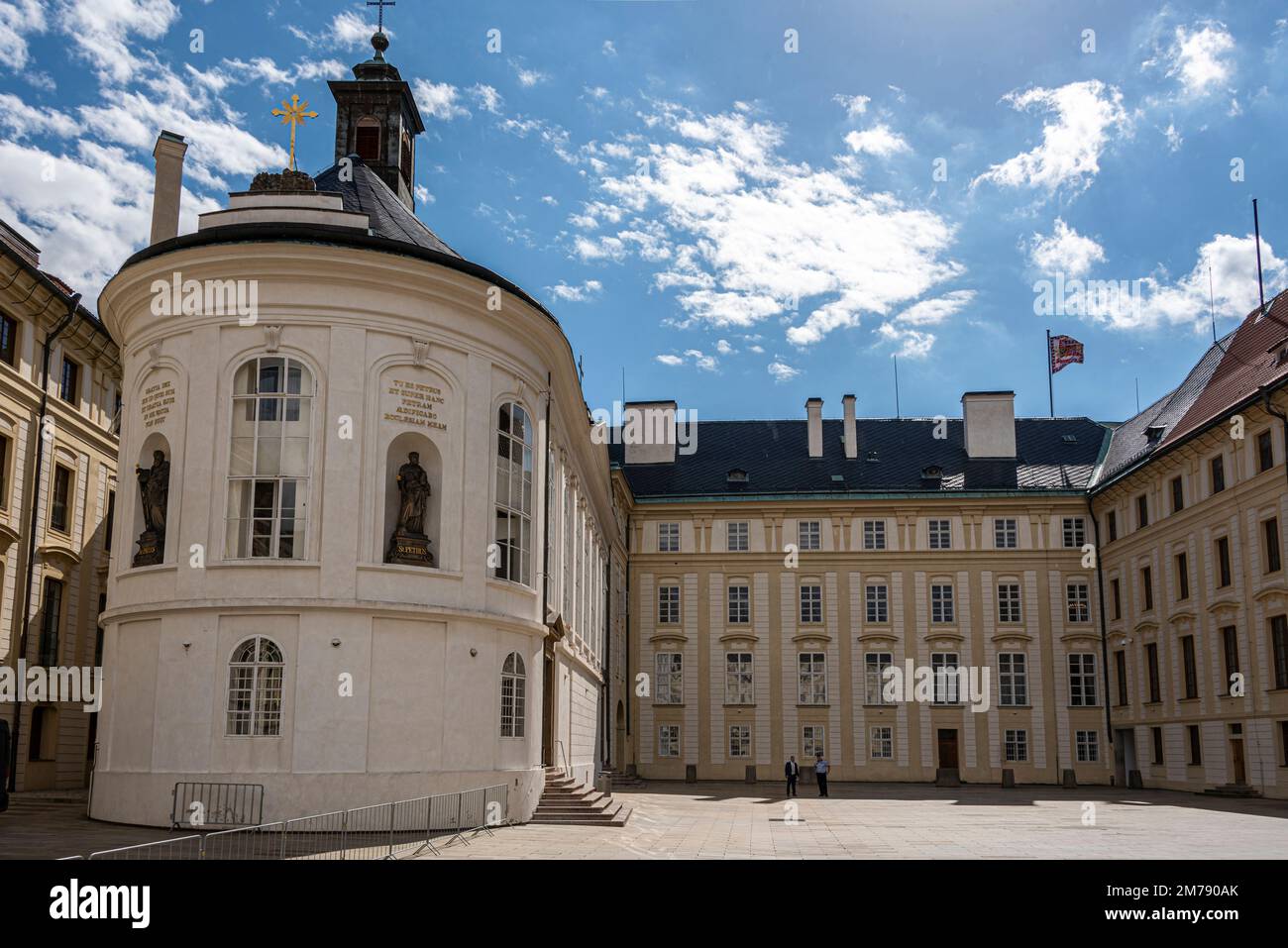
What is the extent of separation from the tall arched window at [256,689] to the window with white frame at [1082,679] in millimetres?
42519

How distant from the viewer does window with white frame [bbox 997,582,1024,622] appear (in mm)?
57500

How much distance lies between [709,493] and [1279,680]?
28048mm

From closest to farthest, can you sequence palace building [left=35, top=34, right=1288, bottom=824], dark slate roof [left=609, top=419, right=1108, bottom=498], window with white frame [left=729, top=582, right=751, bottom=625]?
palace building [left=35, top=34, right=1288, bottom=824], window with white frame [left=729, top=582, right=751, bottom=625], dark slate roof [left=609, top=419, right=1108, bottom=498]

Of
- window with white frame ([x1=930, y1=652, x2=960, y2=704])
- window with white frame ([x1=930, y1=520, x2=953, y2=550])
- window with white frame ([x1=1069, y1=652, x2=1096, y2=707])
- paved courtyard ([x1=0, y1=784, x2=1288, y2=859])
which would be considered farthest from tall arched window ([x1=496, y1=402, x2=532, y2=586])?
window with white frame ([x1=1069, y1=652, x2=1096, y2=707])

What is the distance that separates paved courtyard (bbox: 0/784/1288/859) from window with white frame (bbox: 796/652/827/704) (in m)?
15.2

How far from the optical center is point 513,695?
27.1 meters

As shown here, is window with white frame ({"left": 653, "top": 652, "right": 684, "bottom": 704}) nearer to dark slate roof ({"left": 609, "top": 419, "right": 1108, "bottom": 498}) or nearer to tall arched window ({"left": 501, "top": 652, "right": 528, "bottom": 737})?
dark slate roof ({"left": 609, "top": 419, "right": 1108, "bottom": 498})

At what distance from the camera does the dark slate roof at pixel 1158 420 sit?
169ft

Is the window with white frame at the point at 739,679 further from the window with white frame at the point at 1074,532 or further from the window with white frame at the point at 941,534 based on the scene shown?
the window with white frame at the point at 1074,532

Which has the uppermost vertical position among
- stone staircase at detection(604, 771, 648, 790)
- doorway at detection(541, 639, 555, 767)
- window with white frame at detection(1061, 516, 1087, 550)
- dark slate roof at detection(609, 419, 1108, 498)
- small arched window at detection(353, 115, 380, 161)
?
small arched window at detection(353, 115, 380, 161)

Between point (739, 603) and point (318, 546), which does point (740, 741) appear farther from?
point (318, 546)

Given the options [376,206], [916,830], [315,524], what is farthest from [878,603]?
[315,524]

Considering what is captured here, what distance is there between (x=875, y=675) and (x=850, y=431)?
12965mm
